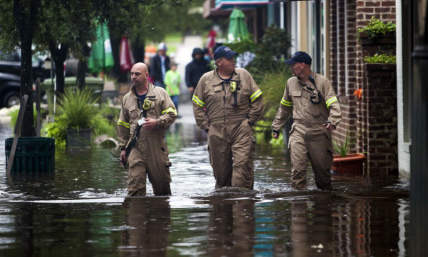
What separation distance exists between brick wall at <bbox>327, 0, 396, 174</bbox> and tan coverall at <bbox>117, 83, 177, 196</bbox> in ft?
13.4

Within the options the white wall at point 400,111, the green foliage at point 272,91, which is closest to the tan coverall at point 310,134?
the white wall at point 400,111

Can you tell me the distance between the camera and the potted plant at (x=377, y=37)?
15.4 metres

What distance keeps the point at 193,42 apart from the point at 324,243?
6200cm

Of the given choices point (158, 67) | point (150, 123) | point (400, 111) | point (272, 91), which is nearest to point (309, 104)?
point (150, 123)

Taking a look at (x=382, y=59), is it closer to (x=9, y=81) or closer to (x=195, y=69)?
(x=195, y=69)

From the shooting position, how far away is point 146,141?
41.0ft

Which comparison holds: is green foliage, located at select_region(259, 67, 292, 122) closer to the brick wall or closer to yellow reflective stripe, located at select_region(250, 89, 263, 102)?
the brick wall

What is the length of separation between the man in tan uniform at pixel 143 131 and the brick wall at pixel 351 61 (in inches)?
162

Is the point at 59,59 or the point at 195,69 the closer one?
the point at 59,59

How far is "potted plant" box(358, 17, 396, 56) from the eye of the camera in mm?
15393

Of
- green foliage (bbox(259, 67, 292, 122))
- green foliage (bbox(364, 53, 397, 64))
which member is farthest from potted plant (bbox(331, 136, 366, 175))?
green foliage (bbox(259, 67, 292, 122))

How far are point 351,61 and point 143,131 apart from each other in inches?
238

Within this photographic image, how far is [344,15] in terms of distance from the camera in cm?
1830

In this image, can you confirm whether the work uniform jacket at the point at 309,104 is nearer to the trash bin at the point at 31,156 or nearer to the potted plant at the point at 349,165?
the potted plant at the point at 349,165
